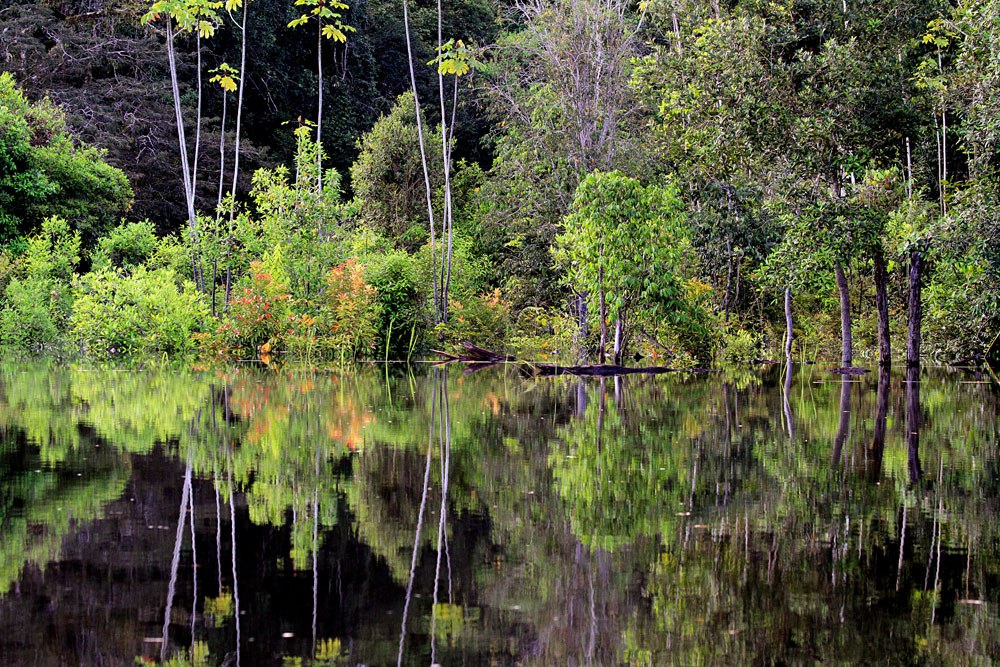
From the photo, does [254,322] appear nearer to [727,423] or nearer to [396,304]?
[396,304]

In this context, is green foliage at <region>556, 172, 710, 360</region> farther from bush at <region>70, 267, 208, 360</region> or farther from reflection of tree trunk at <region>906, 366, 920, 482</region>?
bush at <region>70, 267, 208, 360</region>

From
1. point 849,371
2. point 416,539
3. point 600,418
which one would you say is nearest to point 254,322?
point 600,418

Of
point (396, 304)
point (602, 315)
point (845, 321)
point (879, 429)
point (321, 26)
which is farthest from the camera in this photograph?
point (396, 304)

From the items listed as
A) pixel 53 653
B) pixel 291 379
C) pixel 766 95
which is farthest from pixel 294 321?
pixel 53 653

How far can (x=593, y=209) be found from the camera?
14711 mm

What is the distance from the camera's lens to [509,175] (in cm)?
2716

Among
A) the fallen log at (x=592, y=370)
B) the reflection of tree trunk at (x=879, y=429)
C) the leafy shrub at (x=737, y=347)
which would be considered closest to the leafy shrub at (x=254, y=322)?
the fallen log at (x=592, y=370)

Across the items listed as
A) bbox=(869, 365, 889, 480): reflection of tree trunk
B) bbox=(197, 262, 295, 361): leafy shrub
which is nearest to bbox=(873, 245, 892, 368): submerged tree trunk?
bbox=(869, 365, 889, 480): reflection of tree trunk

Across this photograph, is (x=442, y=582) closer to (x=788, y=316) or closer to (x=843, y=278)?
(x=843, y=278)

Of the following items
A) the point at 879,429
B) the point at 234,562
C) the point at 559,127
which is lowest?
the point at 234,562

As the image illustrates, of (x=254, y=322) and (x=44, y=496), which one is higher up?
(x=254, y=322)

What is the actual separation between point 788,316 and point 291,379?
1169cm

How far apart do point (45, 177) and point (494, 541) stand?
22104 millimetres

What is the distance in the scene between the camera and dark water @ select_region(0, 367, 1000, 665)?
→ 9.01 feet
